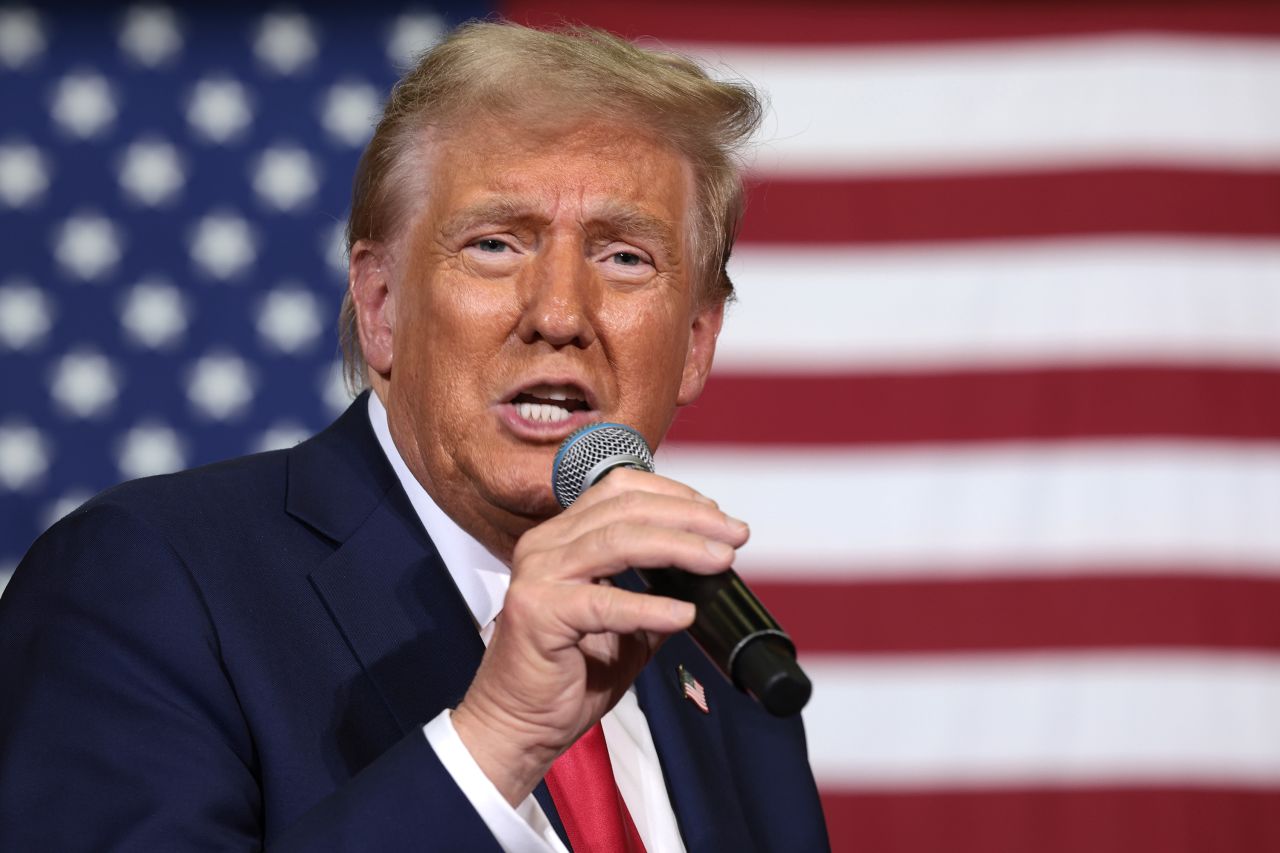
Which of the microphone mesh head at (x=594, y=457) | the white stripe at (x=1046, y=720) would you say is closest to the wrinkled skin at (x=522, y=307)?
the microphone mesh head at (x=594, y=457)

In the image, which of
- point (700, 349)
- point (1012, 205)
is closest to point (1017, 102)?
point (1012, 205)

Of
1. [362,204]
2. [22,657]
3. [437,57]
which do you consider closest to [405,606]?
[22,657]

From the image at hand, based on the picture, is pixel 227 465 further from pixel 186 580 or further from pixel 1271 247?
pixel 1271 247

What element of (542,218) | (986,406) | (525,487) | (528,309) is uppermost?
(986,406)

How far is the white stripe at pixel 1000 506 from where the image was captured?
10.8ft

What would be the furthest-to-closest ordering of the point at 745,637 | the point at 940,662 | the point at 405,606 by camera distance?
1. the point at 940,662
2. the point at 405,606
3. the point at 745,637

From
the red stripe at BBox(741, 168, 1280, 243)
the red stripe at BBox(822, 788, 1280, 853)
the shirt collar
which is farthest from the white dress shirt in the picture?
the red stripe at BBox(741, 168, 1280, 243)

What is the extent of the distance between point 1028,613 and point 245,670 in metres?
2.30

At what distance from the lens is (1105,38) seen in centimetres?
336

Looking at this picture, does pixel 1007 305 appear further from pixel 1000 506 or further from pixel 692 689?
pixel 692 689

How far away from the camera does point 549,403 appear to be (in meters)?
1.52

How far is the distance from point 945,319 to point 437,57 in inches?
74.1

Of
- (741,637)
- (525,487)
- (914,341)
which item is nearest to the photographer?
(741,637)

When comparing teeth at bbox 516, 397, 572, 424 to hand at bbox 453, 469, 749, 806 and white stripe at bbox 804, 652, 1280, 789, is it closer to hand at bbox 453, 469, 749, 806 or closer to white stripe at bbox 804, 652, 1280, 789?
hand at bbox 453, 469, 749, 806
